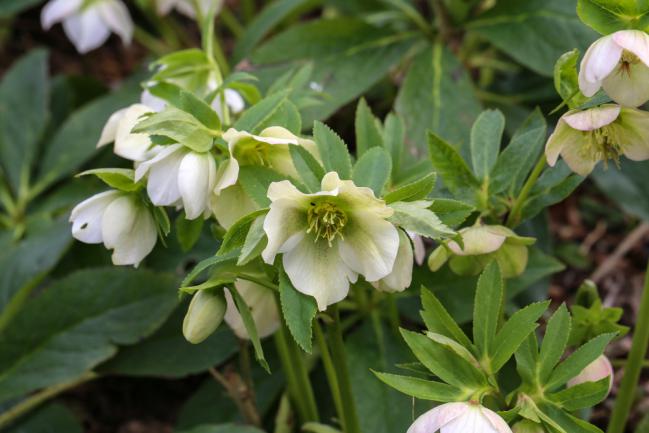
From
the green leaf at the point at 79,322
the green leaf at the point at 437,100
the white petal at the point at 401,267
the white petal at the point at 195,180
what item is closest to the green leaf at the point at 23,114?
the green leaf at the point at 79,322

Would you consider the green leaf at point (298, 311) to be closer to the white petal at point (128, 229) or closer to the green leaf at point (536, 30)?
the white petal at point (128, 229)

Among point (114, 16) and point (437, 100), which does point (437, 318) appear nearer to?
point (437, 100)

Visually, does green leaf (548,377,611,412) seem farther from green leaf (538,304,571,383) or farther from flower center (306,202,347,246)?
flower center (306,202,347,246)

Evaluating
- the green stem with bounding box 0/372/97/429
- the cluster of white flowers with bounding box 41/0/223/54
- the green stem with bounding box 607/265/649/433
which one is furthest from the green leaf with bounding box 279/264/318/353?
the cluster of white flowers with bounding box 41/0/223/54

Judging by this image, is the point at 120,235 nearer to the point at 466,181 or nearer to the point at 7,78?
the point at 466,181

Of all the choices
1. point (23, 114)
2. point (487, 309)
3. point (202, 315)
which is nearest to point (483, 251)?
point (487, 309)

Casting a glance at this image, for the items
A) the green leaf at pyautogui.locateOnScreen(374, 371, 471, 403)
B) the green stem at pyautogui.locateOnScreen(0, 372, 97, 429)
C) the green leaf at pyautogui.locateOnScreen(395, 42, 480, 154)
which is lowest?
the green stem at pyautogui.locateOnScreen(0, 372, 97, 429)
